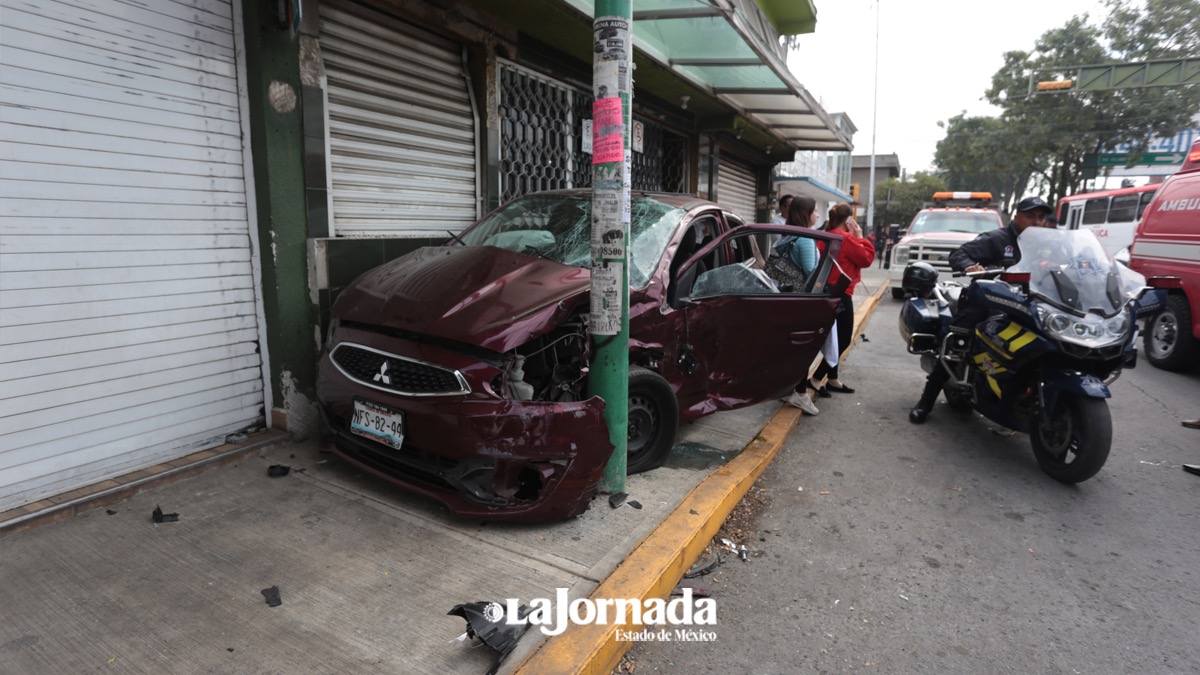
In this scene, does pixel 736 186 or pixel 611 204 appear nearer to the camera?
pixel 611 204

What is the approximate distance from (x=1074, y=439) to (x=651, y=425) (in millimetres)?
2613

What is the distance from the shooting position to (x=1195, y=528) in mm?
3520

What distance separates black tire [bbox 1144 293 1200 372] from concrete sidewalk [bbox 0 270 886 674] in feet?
21.9

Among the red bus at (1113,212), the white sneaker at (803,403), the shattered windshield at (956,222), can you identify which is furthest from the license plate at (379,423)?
the red bus at (1113,212)

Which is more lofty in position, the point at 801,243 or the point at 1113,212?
the point at 1113,212

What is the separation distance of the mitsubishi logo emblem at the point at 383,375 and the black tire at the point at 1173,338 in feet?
27.7

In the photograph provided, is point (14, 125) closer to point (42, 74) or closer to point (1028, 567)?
point (42, 74)

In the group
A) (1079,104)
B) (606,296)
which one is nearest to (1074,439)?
(606,296)

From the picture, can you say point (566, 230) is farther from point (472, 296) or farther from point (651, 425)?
point (651, 425)

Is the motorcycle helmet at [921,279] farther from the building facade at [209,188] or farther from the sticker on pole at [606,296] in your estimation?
the sticker on pole at [606,296]

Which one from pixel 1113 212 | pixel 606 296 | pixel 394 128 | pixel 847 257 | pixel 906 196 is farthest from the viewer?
pixel 906 196

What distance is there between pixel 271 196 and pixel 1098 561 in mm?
4938

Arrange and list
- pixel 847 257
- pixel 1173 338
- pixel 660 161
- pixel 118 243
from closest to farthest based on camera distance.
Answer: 1. pixel 118 243
2. pixel 847 257
3. pixel 1173 338
4. pixel 660 161

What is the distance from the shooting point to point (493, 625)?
7.30ft
